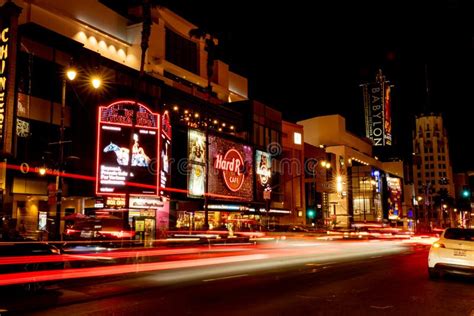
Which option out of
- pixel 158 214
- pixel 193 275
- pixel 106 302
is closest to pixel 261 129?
pixel 158 214

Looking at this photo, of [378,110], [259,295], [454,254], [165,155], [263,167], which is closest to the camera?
[259,295]

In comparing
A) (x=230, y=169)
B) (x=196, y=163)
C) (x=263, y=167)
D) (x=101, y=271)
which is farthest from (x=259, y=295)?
(x=263, y=167)

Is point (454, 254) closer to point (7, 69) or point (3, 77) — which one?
point (7, 69)

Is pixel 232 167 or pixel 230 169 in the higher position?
pixel 232 167

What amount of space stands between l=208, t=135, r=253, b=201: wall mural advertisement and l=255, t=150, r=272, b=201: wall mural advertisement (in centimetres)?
159

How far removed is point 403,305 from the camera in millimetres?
10312

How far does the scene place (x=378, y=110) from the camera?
103 metres

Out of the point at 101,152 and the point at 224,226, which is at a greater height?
the point at 101,152

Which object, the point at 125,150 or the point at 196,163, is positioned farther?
the point at 196,163

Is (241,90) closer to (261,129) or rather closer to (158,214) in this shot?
(261,129)

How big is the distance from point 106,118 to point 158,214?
9.83 m

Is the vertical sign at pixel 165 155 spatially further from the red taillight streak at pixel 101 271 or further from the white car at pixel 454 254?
the white car at pixel 454 254

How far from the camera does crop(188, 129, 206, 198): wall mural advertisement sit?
4556 cm

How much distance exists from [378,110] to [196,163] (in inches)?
2612
